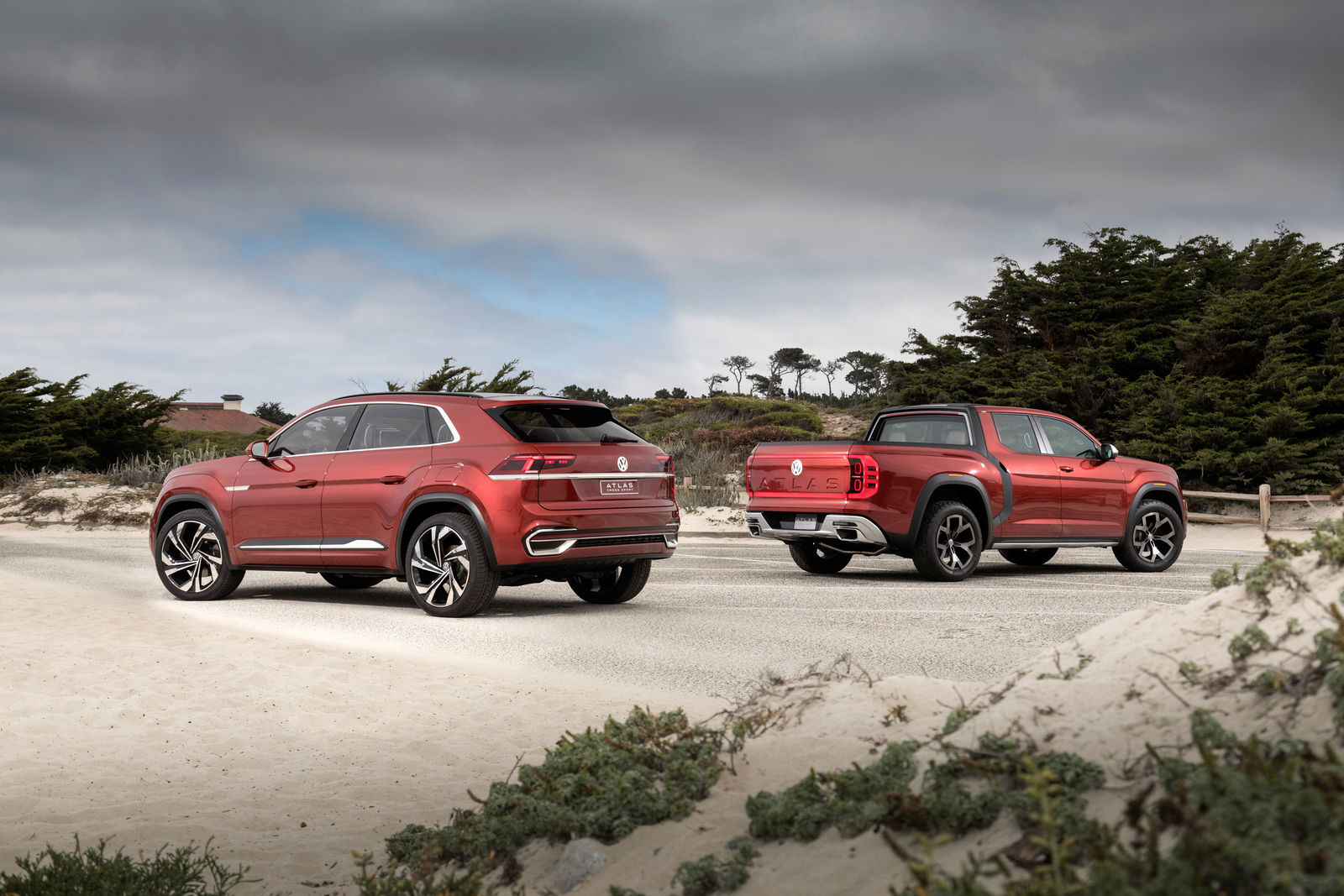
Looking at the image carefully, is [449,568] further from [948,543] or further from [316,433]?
[948,543]

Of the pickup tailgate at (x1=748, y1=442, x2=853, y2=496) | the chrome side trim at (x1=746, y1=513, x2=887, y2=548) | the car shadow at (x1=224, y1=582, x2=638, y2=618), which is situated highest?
the pickup tailgate at (x1=748, y1=442, x2=853, y2=496)

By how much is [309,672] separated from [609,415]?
3918 millimetres

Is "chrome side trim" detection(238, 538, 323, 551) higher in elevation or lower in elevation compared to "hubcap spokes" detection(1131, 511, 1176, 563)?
higher

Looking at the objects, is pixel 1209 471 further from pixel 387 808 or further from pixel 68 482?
pixel 68 482

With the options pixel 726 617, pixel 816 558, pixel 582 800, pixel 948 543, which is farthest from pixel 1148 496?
pixel 582 800

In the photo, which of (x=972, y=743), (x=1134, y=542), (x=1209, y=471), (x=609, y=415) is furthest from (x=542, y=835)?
(x=1209, y=471)

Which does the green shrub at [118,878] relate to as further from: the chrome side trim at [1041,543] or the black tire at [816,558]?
the black tire at [816,558]

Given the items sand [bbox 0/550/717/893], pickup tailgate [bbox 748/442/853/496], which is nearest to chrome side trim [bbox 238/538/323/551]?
sand [bbox 0/550/717/893]

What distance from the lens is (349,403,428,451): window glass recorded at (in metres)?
10.5

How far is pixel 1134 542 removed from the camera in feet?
46.8

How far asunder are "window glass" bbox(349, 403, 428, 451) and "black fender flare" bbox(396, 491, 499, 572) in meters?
0.58

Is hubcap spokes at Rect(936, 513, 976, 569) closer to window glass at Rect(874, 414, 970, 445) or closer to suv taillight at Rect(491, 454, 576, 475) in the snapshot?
window glass at Rect(874, 414, 970, 445)

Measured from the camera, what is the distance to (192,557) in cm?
1235

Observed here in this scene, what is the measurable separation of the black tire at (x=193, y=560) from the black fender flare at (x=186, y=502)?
0.08 m
